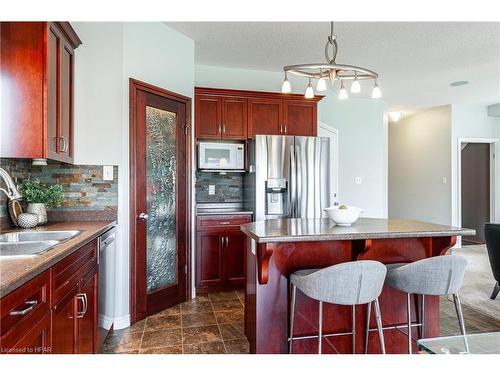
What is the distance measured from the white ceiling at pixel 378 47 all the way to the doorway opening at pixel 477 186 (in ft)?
6.60

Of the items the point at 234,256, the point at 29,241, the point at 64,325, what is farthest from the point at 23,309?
the point at 234,256

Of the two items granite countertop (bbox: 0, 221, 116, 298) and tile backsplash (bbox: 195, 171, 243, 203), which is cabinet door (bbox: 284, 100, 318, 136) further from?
granite countertop (bbox: 0, 221, 116, 298)

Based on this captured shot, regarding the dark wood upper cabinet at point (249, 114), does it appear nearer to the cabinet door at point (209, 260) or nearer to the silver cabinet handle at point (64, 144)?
the cabinet door at point (209, 260)

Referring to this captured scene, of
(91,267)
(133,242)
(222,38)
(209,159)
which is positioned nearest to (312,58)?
(222,38)

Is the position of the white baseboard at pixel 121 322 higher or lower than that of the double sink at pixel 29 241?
lower

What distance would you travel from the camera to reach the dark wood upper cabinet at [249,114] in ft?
12.8

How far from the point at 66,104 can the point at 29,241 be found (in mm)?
1065

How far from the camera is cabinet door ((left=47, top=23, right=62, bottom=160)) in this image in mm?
2105

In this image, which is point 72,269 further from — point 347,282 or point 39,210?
point 347,282

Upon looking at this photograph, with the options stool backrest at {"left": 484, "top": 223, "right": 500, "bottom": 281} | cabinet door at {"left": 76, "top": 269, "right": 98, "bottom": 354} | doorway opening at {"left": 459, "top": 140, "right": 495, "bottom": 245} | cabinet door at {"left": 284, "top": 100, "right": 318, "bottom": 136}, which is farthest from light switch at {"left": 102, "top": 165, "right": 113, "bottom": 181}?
doorway opening at {"left": 459, "top": 140, "right": 495, "bottom": 245}

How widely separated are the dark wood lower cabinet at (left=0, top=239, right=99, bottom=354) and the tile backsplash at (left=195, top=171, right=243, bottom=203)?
2238 millimetres

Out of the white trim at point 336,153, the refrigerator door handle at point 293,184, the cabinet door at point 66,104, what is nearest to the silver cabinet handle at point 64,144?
the cabinet door at point 66,104

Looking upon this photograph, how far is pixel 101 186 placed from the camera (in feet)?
9.12
